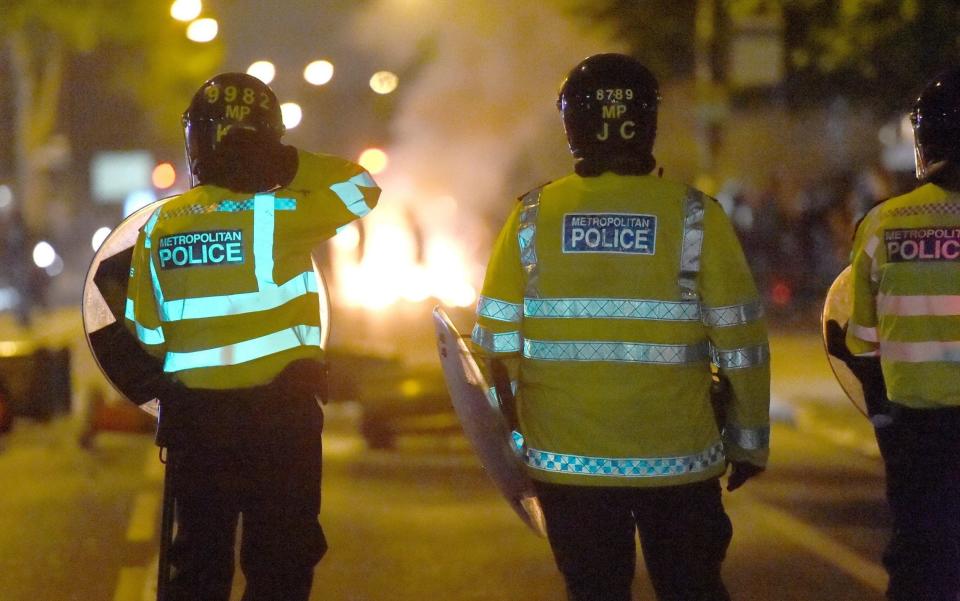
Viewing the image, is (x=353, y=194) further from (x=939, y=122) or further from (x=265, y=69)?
(x=265, y=69)

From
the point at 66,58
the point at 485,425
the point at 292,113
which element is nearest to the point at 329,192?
the point at 485,425

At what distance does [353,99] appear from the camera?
57.4 ft

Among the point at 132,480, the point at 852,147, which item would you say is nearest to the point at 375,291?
the point at 852,147

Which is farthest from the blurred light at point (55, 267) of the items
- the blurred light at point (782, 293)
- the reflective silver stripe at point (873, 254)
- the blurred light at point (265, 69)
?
the reflective silver stripe at point (873, 254)

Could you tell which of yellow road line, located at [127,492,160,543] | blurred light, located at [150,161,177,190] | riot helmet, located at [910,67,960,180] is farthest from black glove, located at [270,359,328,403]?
blurred light, located at [150,161,177,190]

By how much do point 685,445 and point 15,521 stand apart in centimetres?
574

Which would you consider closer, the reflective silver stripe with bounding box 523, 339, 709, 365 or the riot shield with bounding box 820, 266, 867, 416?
the reflective silver stripe with bounding box 523, 339, 709, 365

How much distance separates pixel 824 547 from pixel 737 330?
4076 millimetres

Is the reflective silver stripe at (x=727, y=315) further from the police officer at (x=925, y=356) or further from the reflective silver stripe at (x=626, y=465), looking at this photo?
the police officer at (x=925, y=356)

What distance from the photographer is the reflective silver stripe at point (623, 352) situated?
12.7ft

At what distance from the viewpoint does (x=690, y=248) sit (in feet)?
12.7

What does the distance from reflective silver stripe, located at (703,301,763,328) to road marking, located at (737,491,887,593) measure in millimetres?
3180

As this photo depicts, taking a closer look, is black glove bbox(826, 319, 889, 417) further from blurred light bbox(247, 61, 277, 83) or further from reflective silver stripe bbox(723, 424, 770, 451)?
blurred light bbox(247, 61, 277, 83)

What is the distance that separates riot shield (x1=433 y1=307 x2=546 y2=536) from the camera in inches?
161
